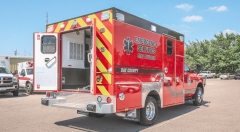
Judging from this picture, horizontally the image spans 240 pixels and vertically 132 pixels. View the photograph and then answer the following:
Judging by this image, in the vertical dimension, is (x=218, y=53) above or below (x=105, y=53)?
above

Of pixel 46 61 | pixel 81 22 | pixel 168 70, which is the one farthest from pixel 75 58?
pixel 168 70

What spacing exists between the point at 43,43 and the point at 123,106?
3.06 m

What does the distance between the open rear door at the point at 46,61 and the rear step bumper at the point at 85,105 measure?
15.5 inches

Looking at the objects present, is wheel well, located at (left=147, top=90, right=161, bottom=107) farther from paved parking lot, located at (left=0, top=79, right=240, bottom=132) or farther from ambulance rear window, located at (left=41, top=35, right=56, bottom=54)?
ambulance rear window, located at (left=41, top=35, right=56, bottom=54)

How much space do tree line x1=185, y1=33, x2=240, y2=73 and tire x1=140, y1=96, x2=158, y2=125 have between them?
5467cm

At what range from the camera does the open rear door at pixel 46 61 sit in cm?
936

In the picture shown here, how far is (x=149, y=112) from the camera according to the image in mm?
9570

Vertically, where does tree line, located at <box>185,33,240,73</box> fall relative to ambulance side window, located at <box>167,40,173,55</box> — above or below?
above

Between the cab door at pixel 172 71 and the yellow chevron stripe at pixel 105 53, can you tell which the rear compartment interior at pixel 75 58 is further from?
the cab door at pixel 172 71

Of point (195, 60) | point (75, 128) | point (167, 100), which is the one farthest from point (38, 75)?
point (195, 60)

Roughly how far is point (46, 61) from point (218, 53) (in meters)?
63.3

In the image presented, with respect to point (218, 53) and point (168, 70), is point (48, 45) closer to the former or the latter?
point (168, 70)

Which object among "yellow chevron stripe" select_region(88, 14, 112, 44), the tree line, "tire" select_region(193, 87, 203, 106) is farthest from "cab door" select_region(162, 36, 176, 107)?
the tree line

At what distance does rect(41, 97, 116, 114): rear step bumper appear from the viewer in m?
7.79
